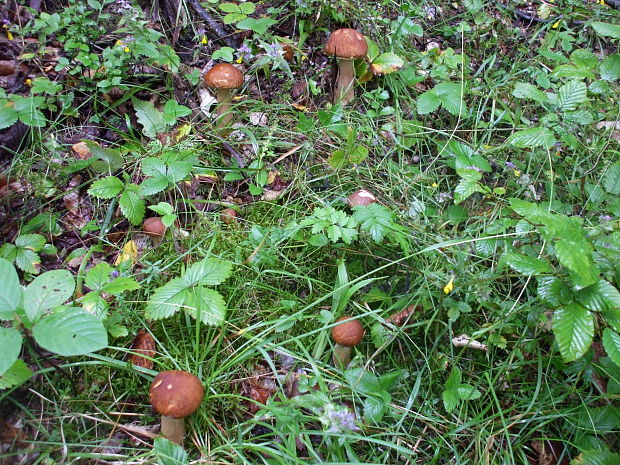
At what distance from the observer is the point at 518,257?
201 centimetres

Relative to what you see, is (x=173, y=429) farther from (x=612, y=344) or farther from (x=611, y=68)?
(x=611, y=68)

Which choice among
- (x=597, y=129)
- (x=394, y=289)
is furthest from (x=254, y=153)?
(x=597, y=129)

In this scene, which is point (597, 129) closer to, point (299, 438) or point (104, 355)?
→ point (299, 438)

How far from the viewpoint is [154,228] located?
2830 mm

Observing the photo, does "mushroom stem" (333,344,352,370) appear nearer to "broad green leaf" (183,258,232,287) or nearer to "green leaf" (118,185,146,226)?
"broad green leaf" (183,258,232,287)

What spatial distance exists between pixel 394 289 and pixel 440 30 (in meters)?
2.75

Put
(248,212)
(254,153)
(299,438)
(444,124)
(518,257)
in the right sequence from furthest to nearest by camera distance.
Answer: (444,124)
(254,153)
(248,212)
(299,438)
(518,257)

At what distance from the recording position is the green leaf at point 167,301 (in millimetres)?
2270

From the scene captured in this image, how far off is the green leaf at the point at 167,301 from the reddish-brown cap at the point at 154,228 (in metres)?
0.55

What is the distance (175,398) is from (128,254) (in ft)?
3.53

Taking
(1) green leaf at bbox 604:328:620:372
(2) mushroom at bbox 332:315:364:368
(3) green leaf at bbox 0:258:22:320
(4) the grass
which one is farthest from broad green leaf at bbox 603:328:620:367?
(3) green leaf at bbox 0:258:22:320

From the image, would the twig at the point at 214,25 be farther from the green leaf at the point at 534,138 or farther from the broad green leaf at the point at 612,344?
the broad green leaf at the point at 612,344

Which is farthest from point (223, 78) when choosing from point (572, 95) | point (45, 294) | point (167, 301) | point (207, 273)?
A: point (572, 95)

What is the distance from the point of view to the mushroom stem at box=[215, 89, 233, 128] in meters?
3.42
